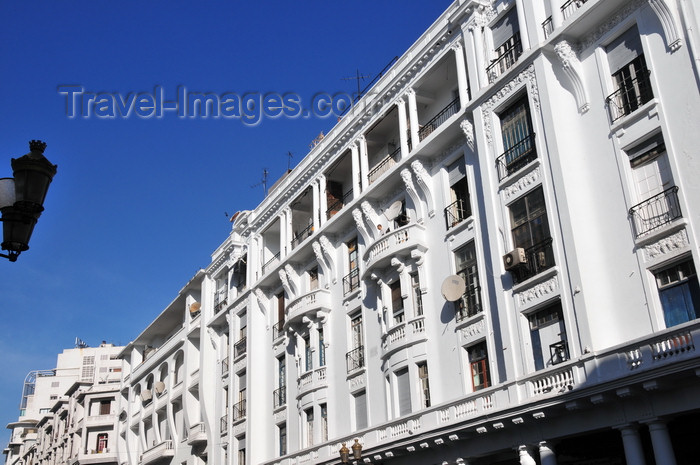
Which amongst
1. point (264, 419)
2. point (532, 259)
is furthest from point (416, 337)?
point (264, 419)

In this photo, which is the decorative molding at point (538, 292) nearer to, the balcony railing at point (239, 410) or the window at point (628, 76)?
the window at point (628, 76)

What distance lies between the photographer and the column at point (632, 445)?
17.8 metres

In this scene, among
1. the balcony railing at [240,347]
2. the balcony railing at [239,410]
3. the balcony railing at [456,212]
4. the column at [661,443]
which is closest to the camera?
the column at [661,443]

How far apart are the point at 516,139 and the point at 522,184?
160cm

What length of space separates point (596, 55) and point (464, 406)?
36.4 ft

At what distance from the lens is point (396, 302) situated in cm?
2823

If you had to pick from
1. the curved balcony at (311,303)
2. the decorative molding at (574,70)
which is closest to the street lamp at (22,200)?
the decorative molding at (574,70)

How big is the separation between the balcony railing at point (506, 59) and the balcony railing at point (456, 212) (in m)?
4.30

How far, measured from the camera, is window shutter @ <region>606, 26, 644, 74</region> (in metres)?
20.8

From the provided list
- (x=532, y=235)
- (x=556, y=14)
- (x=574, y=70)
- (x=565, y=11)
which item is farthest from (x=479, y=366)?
(x=565, y=11)

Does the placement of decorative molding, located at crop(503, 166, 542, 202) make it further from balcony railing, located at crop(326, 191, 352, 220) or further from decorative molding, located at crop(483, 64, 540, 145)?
balcony railing, located at crop(326, 191, 352, 220)

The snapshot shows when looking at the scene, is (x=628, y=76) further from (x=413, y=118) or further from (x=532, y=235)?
(x=413, y=118)

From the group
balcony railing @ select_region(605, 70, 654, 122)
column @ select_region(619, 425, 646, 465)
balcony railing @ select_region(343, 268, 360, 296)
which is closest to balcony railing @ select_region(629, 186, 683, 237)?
balcony railing @ select_region(605, 70, 654, 122)

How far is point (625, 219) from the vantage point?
19.9 meters
